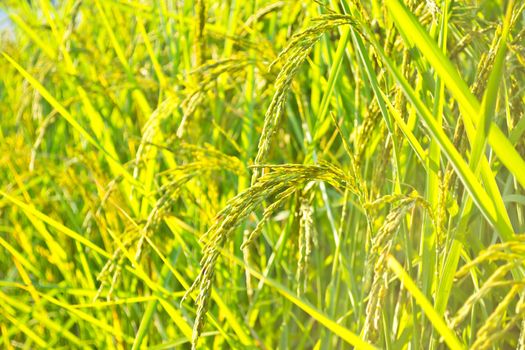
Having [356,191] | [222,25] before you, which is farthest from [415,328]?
[222,25]

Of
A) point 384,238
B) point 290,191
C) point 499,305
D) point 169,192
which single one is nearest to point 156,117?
point 169,192

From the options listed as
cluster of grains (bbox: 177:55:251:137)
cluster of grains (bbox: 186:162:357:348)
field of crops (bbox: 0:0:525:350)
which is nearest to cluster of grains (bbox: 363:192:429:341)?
field of crops (bbox: 0:0:525:350)

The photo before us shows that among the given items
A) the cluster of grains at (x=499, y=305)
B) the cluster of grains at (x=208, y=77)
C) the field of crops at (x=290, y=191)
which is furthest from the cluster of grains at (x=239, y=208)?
the cluster of grains at (x=208, y=77)

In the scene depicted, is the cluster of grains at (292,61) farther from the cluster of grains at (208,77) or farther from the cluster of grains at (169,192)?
the cluster of grains at (208,77)

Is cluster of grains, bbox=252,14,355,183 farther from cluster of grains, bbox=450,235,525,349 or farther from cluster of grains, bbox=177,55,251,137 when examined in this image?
cluster of grains, bbox=177,55,251,137

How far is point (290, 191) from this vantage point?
3.28 feet

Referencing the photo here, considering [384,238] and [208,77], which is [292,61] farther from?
[208,77]

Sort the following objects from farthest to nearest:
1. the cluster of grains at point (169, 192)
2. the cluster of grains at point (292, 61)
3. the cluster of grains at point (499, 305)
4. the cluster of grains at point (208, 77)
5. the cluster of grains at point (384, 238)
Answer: the cluster of grains at point (208, 77), the cluster of grains at point (169, 192), the cluster of grains at point (292, 61), the cluster of grains at point (384, 238), the cluster of grains at point (499, 305)

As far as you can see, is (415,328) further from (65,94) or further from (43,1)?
(65,94)

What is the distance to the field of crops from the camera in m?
0.90

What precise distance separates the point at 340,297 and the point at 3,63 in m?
2.04

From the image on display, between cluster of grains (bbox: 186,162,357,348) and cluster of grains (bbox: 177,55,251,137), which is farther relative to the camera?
cluster of grains (bbox: 177,55,251,137)

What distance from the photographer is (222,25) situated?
2.23m

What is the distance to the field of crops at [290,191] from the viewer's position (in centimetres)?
90
